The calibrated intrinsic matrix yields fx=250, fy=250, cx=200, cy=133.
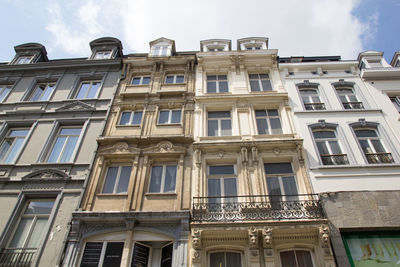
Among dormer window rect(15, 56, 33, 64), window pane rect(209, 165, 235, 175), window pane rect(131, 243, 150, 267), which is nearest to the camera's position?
window pane rect(131, 243, 150, 267)

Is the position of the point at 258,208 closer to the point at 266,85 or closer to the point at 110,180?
the point at 110,180

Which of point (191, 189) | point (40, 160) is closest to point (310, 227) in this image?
point (191, 189)

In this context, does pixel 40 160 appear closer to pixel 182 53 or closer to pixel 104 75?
pixel 104 75

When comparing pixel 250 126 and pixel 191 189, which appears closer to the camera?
pixel 191 189

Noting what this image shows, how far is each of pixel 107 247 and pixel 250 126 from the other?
27.5 ft

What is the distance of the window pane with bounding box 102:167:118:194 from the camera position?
443 inches

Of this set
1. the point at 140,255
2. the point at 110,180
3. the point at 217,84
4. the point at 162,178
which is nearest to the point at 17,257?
the point at 110,180

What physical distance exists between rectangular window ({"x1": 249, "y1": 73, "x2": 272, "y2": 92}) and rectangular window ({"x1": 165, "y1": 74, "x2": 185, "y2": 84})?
172 inches

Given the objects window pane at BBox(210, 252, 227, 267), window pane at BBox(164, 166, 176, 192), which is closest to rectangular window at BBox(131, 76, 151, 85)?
window pane at BBox(164, 166, 176, 192)

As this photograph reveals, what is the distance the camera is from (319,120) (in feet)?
41.9

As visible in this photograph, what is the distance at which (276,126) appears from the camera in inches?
520

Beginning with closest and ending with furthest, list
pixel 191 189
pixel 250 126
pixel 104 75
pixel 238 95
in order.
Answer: pixel 191 189
pixel 250 126
pixel 238 95
pixel 104 75

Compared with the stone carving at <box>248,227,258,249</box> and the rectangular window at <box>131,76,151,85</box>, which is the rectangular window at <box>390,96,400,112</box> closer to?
the stone carving at <box>248,227,258,249</box>

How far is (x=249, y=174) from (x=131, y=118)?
23.5ft
